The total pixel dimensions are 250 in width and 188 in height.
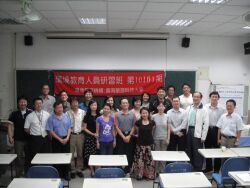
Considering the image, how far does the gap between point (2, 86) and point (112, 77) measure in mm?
2787

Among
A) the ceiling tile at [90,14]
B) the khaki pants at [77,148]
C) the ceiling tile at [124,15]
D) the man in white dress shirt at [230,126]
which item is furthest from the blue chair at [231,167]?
the ceiling tile at [90,14]

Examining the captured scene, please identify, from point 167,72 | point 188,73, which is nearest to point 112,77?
point 167,72

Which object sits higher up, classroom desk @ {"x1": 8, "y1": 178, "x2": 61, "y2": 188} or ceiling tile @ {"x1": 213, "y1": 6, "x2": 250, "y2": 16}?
ceiling tile @ {"x1": 213, "y1": 6, "x2": 250, "y2": 16}

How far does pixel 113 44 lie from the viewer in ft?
23.0

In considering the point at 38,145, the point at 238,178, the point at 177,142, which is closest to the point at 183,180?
the point at 238,178

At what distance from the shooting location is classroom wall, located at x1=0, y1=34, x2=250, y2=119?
6.89 metres

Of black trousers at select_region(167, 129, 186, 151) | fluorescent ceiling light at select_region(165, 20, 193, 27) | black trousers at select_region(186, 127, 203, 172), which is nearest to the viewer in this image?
black trousers at select_region(186, 127, 203, 172)

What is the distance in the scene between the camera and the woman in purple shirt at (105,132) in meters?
4.79

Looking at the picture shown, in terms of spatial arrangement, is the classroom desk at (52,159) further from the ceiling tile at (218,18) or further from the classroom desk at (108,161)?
the ceiling tile at (218,18)

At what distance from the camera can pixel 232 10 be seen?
4.66 m

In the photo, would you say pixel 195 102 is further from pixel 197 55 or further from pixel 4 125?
pixel 4 125

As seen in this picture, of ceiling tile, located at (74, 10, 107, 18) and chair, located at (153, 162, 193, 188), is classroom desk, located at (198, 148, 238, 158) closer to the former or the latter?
chair, located at (153, 162, 193, 188)

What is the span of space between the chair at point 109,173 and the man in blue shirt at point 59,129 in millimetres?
1481

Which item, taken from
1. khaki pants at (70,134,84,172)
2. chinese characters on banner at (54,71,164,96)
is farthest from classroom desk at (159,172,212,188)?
chinese characters on banner at (54,71,164,96)
